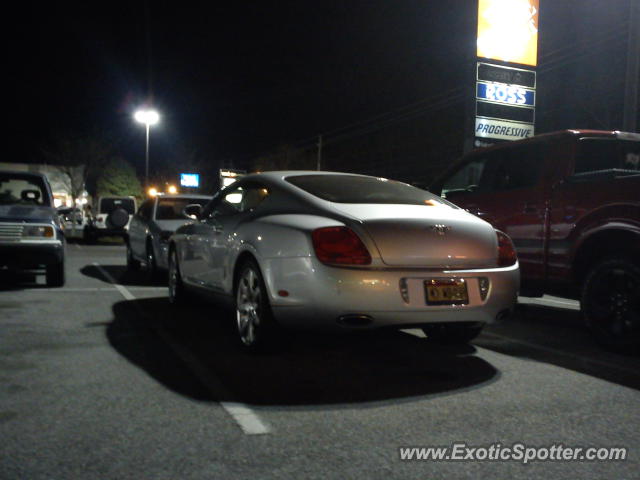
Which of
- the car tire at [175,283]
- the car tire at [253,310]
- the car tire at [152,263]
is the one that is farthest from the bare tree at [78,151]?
the car tire at [253,310]

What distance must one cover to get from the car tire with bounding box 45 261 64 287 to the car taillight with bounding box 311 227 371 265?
6173 mm

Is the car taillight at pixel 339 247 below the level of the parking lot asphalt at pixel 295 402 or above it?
above

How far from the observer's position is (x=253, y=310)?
5086 millimetres

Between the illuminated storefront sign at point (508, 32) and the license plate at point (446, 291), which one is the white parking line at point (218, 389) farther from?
the illuminated storefront sign at point (508, 32)

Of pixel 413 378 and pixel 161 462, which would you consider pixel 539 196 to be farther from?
pixel 161 462

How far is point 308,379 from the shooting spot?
4.43 m

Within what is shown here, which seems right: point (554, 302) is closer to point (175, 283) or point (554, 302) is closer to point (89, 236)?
point (175, 283)

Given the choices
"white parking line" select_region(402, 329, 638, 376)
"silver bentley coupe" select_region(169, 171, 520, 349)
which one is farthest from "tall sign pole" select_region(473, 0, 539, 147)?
"silver bentley coupe" select_region(169, 171, 520, 349)

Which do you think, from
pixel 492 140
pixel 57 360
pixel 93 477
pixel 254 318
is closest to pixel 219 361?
pixel 254 318

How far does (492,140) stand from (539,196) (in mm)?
11776

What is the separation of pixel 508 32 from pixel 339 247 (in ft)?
53.7

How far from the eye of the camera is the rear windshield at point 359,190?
5287mm

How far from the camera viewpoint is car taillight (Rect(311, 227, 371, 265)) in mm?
4445

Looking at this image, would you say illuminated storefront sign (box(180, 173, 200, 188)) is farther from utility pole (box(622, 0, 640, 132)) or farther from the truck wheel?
the truck wheel
